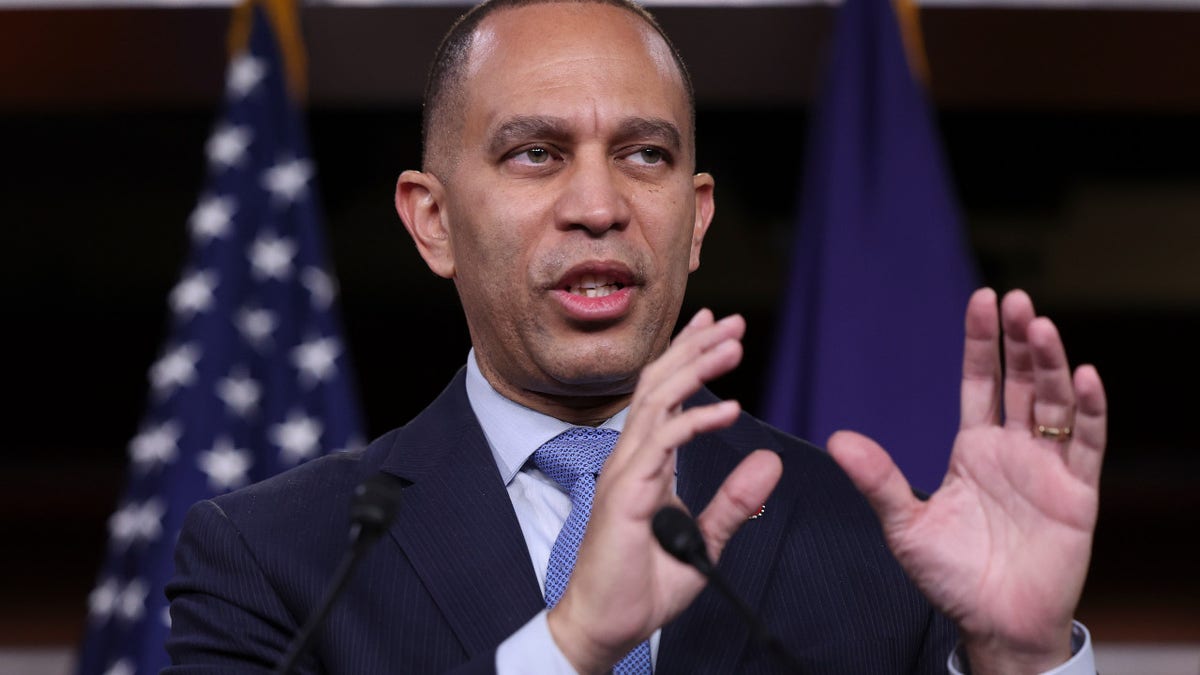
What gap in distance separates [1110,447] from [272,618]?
6.11 m

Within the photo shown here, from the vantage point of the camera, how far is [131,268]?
5941 mm

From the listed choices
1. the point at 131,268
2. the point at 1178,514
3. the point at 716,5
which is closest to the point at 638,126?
the point at 716,5

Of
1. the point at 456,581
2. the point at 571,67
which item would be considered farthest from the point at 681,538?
the point at 571,67

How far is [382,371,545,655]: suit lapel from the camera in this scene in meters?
1.38

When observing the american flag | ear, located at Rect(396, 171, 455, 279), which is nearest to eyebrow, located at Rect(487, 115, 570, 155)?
ear, located at Rect(396, 171, 455, 279)

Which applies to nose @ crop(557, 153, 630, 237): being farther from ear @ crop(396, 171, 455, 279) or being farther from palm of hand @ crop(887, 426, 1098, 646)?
palm of hand @ crop(887, 426, 1098, 646)

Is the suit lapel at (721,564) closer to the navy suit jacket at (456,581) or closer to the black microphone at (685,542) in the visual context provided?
the navy suit jacket at (456,581)

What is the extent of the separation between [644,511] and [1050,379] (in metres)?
0.38

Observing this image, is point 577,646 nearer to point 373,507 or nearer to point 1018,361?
point 373,507

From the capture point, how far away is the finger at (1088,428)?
1129mm

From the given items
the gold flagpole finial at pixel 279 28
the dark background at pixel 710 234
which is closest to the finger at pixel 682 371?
the gold flagpole finial at pixel 279 28

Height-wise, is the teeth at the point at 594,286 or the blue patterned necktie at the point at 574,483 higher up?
the teeth at the point at 594,286

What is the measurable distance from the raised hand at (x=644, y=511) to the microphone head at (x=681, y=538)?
0.04ft

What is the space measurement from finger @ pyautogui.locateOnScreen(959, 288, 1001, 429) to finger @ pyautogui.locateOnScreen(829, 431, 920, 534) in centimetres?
8
